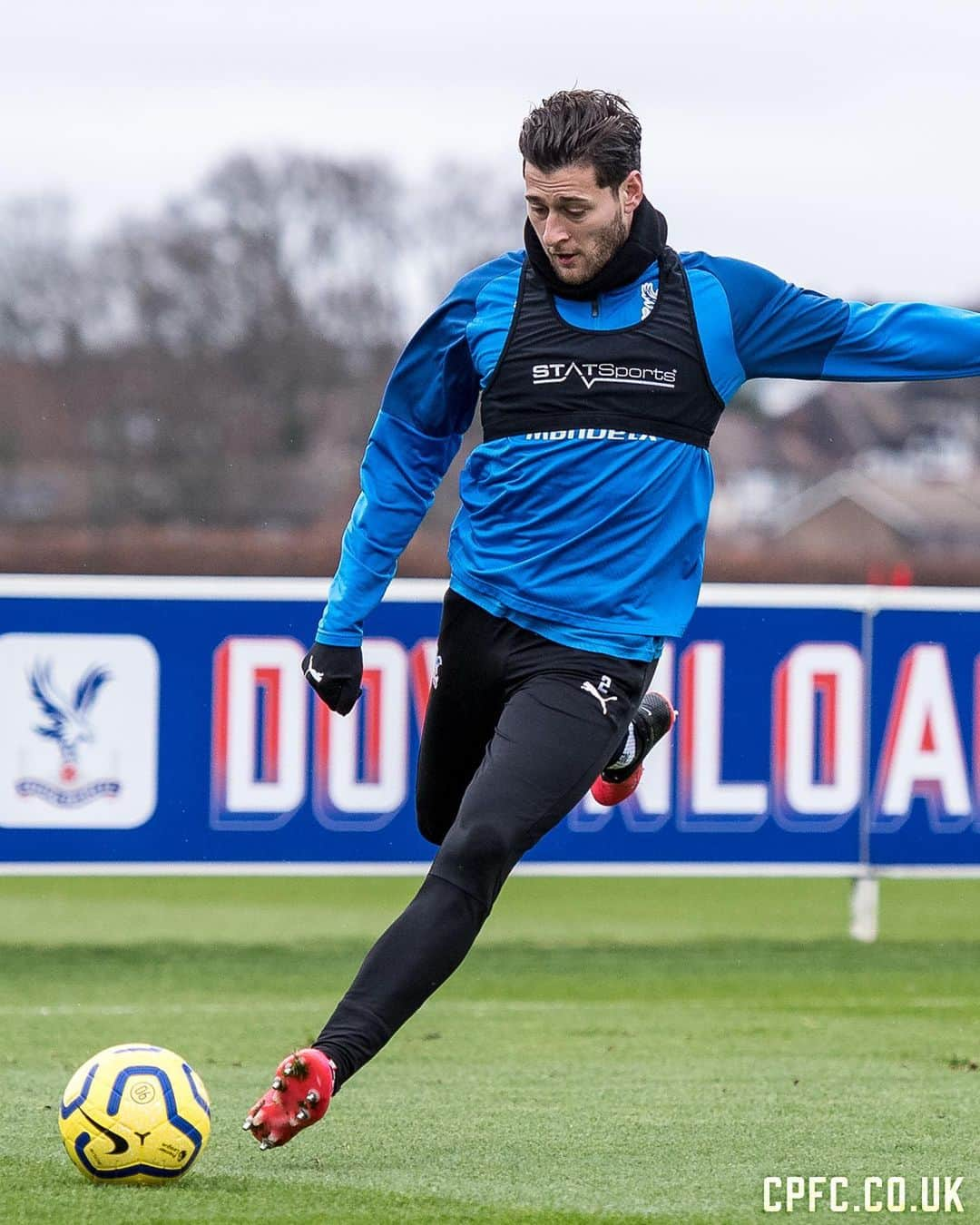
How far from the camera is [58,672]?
966 centimetres

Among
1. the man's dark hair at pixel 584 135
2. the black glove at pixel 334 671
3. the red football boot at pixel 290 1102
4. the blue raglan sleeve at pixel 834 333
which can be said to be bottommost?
the red football boot at pixel 290 1102

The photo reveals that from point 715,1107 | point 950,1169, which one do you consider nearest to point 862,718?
point 715,1107

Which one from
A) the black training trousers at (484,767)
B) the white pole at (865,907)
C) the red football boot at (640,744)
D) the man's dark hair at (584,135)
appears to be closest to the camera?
the black training trousers at (484,767)

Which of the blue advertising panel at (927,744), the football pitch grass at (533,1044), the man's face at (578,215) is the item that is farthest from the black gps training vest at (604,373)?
the blue advertising panel at (927,744)

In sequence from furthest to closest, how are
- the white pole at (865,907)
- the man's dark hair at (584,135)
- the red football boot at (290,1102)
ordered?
the white pole at (865,907) → the man's dark hair at (584,135) → the red football boot at (290,1102)

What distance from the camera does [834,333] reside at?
4.99 meters

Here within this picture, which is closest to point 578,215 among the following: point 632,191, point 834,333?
point 632,191

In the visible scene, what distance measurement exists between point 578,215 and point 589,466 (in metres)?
0.55

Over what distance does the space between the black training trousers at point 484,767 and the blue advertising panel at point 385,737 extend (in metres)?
4.72

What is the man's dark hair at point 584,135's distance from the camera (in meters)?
4.69

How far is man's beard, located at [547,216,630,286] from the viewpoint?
480 centimetres

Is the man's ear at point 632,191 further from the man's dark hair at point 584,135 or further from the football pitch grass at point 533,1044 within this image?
the football pitch grass at point 533,1044

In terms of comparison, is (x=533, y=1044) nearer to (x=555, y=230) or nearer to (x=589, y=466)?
(x=589, y=466)

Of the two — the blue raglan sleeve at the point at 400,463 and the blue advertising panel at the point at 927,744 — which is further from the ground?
the blue raglan sleeve at the point at 400,463
